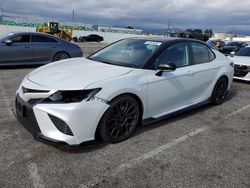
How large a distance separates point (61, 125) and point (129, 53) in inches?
71.1

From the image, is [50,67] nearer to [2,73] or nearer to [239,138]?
[239,138]

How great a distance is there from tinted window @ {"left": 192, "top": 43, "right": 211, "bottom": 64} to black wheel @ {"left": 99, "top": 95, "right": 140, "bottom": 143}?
182 centimetres

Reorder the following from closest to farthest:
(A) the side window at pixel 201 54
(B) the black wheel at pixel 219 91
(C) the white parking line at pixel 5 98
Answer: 1. (C) the white parking line at pixel 5 98
2. (A) the side window at pixel 201 54
3. (B) the black wheel at pixel 219 91

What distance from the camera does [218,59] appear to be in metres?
5.44

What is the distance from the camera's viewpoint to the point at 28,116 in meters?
3.16

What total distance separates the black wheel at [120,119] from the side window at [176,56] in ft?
2.49

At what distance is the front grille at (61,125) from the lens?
299 centimetres

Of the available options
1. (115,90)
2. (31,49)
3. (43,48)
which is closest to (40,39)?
(43,48)

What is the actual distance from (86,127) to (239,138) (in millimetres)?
2472

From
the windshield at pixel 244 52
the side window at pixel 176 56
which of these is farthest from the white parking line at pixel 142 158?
the windshield at pixel 244 52

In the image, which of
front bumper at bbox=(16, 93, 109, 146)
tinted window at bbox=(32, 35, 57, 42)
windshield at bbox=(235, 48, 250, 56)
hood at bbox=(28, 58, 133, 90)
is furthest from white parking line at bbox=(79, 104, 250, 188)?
tinted window at bbox=(32, 35, 57, 42)

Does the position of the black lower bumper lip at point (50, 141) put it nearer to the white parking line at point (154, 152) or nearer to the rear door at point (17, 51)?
the white parking line at point (154, 152)

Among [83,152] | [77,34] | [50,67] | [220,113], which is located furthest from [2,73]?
[77,34]

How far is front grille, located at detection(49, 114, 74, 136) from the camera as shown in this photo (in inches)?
118
